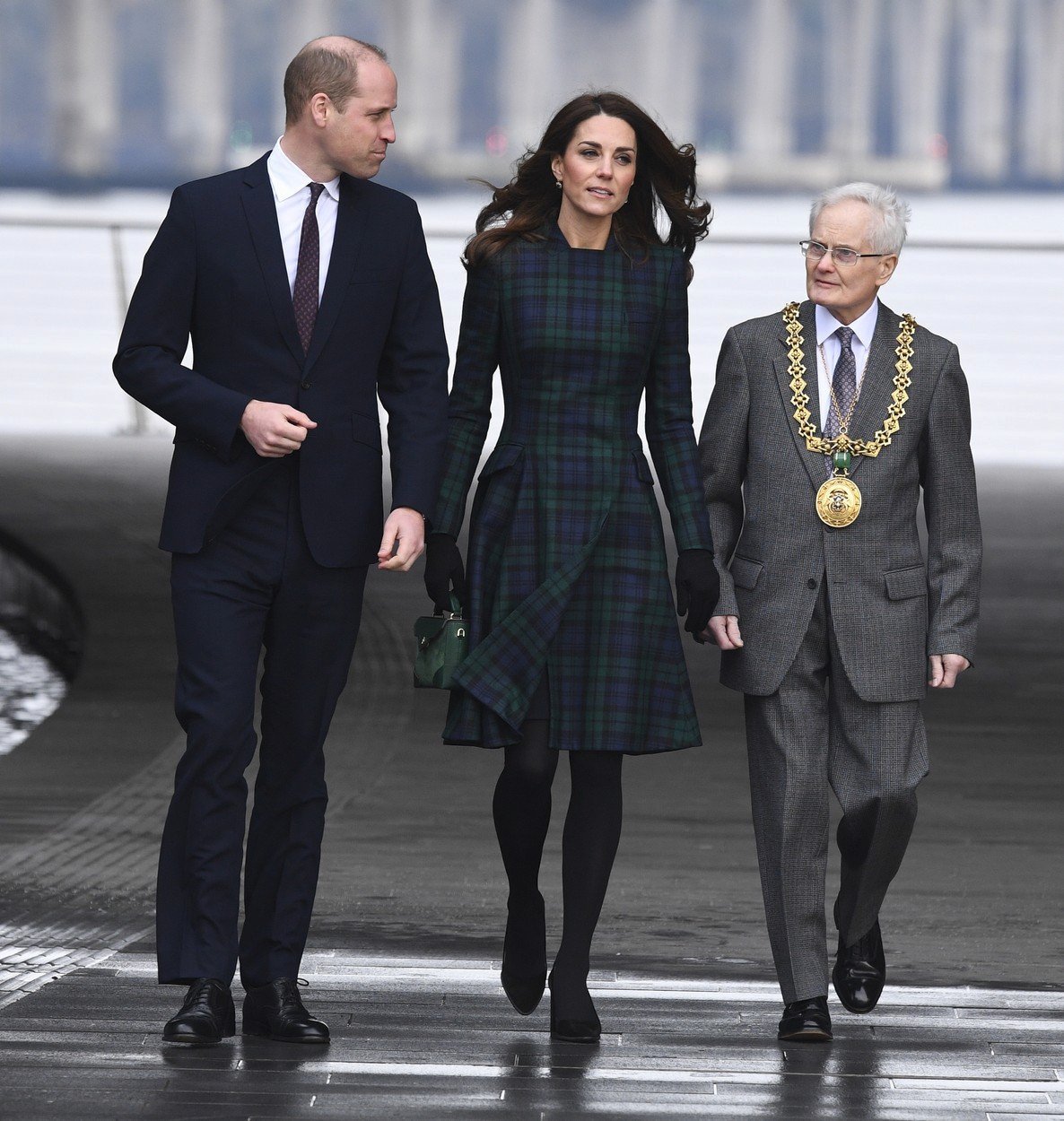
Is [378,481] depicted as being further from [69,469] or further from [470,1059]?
[69,469]

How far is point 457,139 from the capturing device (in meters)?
74.1

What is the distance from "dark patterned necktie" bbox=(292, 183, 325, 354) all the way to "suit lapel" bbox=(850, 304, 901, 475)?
103 cm

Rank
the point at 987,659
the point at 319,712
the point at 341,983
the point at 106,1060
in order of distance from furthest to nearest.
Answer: the point at 987,659
the point at 341,983
the point at 319,712
the point at 106,1060

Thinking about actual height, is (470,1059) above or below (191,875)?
below

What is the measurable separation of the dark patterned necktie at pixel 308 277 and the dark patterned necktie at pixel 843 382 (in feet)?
3.24

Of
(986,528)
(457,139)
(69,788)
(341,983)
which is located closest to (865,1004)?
(341,983)

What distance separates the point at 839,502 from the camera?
15.0 feet

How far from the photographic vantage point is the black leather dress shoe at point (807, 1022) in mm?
4496

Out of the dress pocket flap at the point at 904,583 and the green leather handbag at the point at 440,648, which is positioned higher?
the dress pocket flap at the point at 904,583

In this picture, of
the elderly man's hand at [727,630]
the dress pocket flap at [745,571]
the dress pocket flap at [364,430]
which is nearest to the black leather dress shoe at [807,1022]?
the elderly man's hand at [727,630]

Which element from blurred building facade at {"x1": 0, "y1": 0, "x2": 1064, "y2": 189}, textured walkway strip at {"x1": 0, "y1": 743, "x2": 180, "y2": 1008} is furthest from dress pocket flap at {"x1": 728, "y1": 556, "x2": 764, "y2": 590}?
blurred building facade at {"x1": 0, "y1": 0, "x2": 1064, "y2": 189}

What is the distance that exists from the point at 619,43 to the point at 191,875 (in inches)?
2995

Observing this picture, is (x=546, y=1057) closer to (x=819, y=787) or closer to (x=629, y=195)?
(x=819, y=787)

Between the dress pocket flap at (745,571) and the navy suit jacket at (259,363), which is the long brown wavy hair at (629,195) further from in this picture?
the dress pocket flap at (745,571)
